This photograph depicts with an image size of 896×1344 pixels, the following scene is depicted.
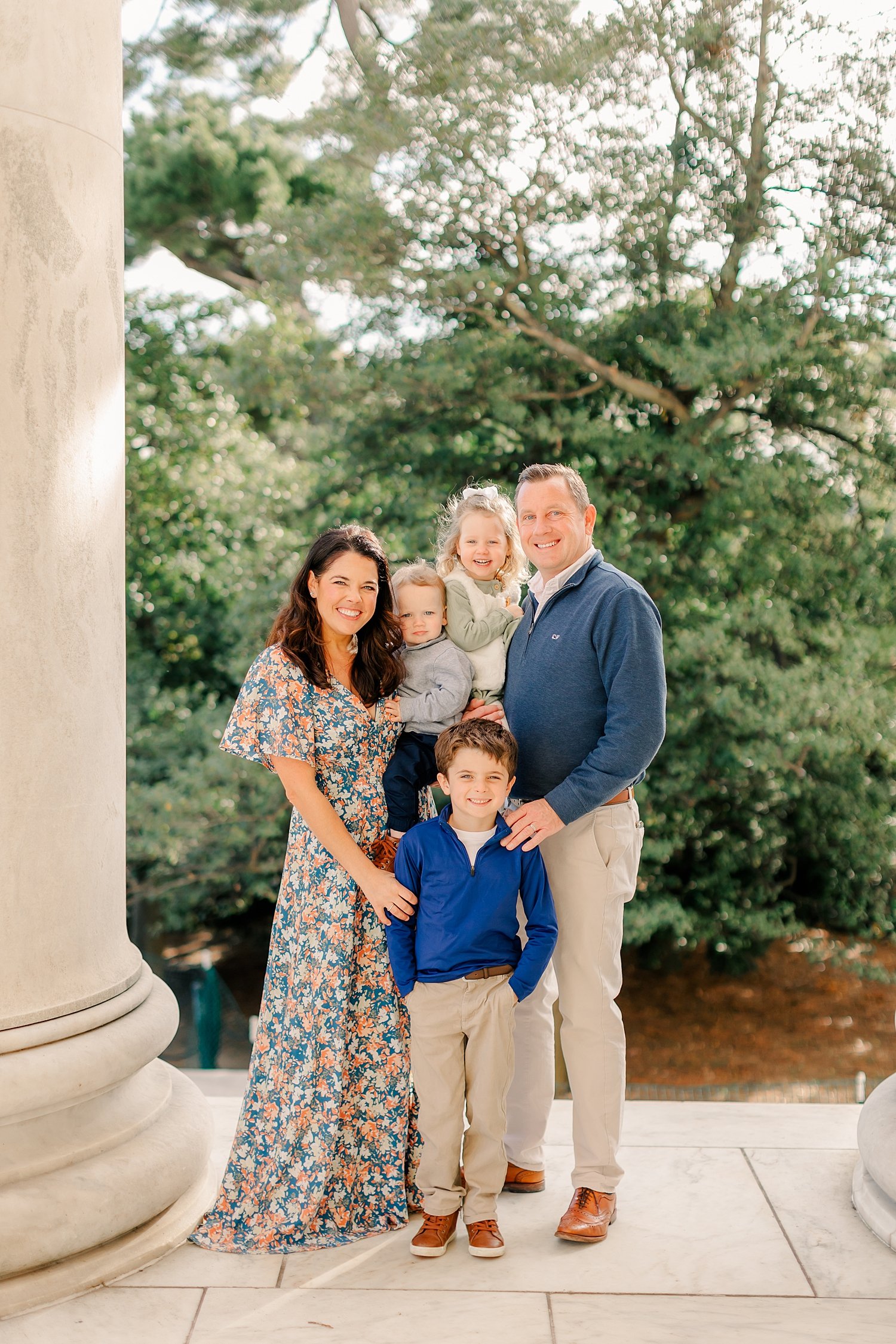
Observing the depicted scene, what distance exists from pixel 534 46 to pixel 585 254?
177 centimetres

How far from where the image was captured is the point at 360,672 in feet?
12.1

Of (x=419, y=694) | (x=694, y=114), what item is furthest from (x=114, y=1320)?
(x=694, y=114)

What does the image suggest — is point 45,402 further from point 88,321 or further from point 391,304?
point 391,304

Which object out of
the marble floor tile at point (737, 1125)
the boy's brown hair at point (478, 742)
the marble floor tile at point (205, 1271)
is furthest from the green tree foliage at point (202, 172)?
the marble floor tile at point (205, 1271)

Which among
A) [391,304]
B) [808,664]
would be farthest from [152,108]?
[808,664]

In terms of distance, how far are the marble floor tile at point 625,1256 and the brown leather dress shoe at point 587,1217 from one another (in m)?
0.03

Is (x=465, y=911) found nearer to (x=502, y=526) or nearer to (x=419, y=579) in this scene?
(x=419, y=579)

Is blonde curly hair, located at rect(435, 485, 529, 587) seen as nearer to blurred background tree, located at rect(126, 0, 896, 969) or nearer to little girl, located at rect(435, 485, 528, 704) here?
little girl, located at rect(435, 485, 528, 704)

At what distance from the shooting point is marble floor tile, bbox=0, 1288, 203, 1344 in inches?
121

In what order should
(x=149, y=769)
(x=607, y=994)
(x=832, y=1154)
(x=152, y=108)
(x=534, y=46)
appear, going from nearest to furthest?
1. (x=607, y=994)
2. (x=832, y=1154)
3. (x=534, y=46)
4. (x=149, y=769)
5. (x=152, y=108)

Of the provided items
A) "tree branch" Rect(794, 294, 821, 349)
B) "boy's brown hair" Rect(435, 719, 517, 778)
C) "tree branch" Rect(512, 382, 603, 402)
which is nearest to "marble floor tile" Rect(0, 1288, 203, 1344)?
"boy's brown hair" Rect(435, 719, 517, 778)

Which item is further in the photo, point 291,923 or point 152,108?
point 152,108

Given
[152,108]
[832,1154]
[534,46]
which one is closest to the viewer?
[832,1154]

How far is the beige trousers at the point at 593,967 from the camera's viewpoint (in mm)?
3668
